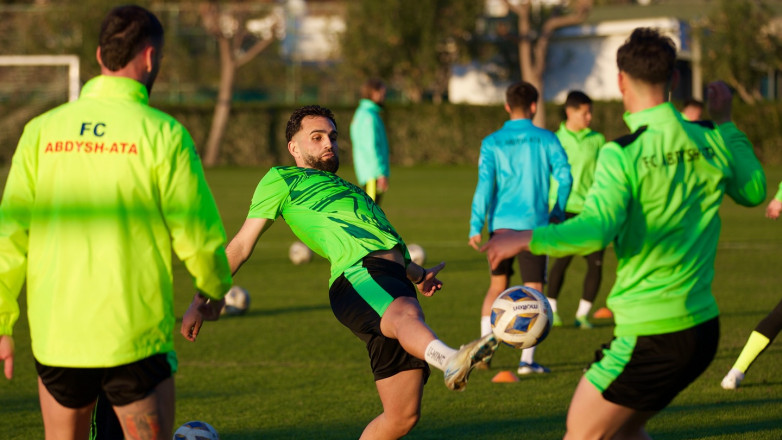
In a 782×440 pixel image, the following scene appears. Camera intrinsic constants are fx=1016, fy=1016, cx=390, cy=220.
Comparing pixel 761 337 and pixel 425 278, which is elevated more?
pixel 425 278

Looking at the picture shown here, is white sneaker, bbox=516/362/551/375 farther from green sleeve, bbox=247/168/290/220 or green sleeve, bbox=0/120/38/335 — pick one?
green sleeve, bbox=0/120/38/335

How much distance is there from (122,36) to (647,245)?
84.9 inches

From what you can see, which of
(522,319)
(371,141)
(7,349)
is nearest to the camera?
(7,349)

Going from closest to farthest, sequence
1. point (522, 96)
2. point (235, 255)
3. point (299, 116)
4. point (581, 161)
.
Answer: point (235, 255), point (299, 116), point (522, 96), point (581, 161)

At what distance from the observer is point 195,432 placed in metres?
5.65

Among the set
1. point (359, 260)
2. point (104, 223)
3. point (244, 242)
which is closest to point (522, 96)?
point (359, 260)

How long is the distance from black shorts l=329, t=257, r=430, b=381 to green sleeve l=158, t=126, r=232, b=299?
48.6 inches

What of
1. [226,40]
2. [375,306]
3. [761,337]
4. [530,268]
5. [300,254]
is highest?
[226,40]

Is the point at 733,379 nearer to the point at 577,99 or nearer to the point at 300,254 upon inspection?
the point at 577,99

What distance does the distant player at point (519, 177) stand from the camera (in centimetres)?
837

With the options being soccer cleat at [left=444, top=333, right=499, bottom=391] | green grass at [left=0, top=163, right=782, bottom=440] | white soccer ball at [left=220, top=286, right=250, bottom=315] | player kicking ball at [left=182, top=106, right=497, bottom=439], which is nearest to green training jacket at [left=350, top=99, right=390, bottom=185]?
green grass at [left=0, top=163, right=782, bottom=440]

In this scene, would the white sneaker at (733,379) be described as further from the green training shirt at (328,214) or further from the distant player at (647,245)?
the distant player at (647,245)

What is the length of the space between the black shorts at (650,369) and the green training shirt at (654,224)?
0.05 meters

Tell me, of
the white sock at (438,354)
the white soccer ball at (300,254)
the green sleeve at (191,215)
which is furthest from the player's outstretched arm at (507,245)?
the white soccer ball at (300,254)
